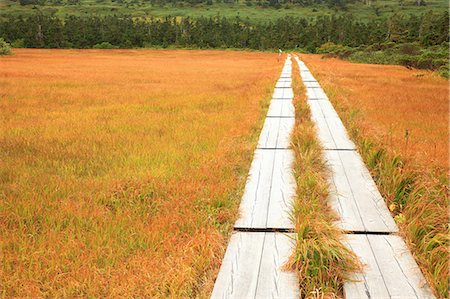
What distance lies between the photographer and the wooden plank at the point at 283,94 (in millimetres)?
13281

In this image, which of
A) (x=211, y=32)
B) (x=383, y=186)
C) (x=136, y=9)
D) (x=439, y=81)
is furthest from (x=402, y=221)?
(x=136, y=9)

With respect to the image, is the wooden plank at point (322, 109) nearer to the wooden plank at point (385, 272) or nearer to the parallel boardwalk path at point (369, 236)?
the parallel boardwalk path at point (369, 236)

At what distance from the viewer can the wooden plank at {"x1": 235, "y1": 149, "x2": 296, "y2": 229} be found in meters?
3.99

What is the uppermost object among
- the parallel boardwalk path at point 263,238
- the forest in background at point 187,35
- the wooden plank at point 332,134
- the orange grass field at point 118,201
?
the forest in background at point 187,35

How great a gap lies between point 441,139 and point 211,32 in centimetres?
9252

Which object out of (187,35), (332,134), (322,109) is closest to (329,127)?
(332,134)

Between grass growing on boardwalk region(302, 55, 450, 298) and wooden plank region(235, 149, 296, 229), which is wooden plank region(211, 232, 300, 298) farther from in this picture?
grass growing on boardwalk region(302, 55, 450, 298)

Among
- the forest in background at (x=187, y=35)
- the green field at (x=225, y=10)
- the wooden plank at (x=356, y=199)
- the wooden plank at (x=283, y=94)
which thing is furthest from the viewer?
the green field at (x=225, y=10)

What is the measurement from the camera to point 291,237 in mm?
3438

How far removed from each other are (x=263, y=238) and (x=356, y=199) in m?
1.57

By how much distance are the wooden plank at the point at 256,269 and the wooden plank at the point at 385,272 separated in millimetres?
497

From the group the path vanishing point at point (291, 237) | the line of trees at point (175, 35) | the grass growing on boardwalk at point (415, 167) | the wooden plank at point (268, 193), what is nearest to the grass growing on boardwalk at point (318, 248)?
the path vanishing point at point (291, 237)

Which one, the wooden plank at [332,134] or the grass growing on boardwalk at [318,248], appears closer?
the grass growing on boardwalk at [318,248]

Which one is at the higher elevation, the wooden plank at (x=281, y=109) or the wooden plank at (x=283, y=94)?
the wooden plank at (x=283, y=94)
